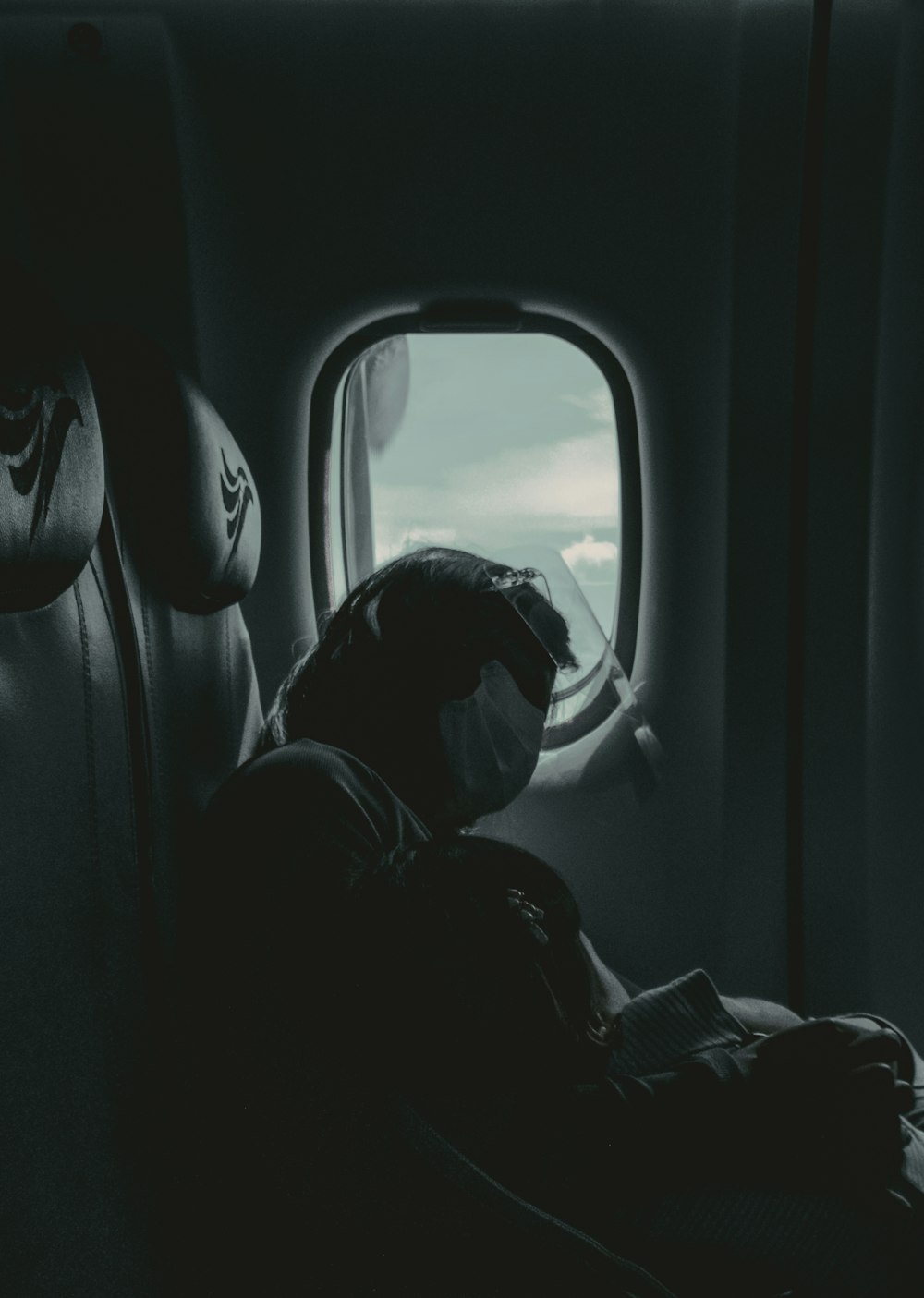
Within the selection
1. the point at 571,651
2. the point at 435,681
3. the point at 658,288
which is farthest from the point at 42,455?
the point at 658,288

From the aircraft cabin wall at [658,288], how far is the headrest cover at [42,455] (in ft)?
3.93

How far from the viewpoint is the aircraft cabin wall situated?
1810mm

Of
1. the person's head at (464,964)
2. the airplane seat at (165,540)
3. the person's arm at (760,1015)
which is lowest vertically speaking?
the person's arm at (760,1015)

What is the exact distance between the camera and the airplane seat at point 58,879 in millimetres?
708

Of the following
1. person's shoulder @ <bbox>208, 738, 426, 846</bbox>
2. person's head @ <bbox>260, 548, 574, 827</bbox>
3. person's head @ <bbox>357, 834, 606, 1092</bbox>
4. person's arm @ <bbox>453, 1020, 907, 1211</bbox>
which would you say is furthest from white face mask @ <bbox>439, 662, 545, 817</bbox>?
person's arm @ <bbox>453, 1020, 907, 1211</bbox>

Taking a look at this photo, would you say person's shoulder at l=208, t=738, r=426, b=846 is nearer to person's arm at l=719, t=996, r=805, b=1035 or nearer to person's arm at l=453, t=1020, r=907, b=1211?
person's arm at l=453, t=1020, r=907, b=1211

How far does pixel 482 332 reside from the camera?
6.49ft

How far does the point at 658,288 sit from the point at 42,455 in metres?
1.53

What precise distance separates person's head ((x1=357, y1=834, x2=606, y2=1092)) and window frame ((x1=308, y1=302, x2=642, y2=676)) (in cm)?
113

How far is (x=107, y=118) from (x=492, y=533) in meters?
1.07

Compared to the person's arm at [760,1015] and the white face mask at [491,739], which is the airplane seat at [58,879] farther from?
the person's arm at [760,1015]

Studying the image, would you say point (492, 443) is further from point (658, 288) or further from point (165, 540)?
point (165, 540)

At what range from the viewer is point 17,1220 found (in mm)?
697

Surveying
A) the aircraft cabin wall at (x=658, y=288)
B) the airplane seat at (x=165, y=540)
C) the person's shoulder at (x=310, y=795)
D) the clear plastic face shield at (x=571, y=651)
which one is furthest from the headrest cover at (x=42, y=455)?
the aircraft cabin wall at (x=658, y=288)
